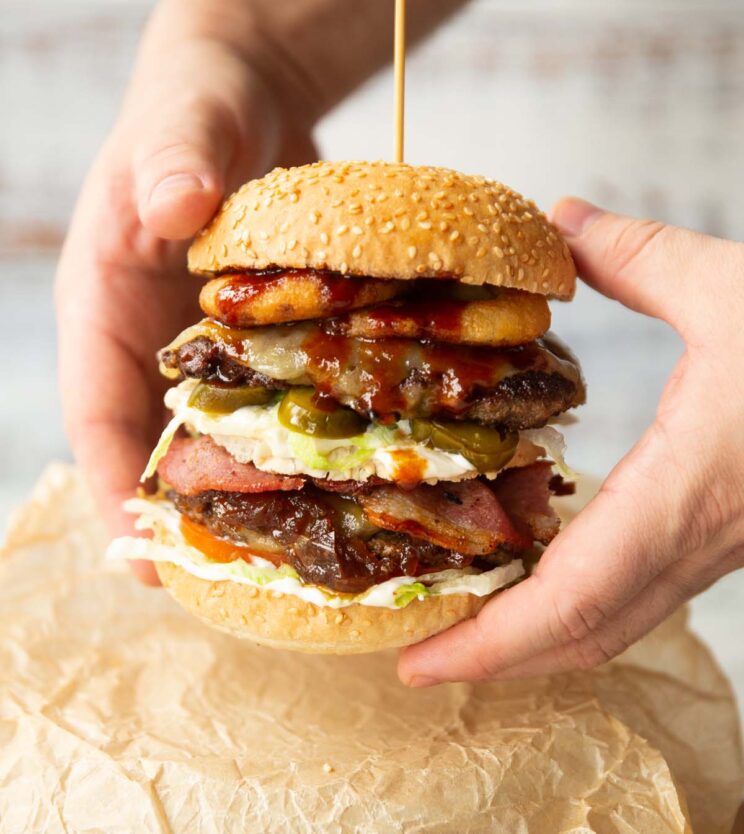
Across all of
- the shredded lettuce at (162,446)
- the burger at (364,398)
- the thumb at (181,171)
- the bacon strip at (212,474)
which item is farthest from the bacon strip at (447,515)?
the thumb at (181,171)

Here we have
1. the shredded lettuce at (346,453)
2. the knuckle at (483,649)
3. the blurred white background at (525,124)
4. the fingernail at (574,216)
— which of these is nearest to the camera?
the shredded lettuce at (346,453)

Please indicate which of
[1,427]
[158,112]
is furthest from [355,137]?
[158,112]

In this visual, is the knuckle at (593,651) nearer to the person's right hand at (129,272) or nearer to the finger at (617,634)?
the finger at (617,634)

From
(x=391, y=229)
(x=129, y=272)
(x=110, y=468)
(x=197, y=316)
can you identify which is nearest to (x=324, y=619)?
(x=391, y=229)

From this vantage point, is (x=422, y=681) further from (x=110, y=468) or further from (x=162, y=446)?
(x=110, y=468)

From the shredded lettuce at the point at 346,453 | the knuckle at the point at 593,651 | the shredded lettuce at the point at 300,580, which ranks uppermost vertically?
the shredded lettuce at the point at 346,453

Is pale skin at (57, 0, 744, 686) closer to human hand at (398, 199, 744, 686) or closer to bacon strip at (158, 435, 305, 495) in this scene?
human hand at (398, 199, 744, 686)
